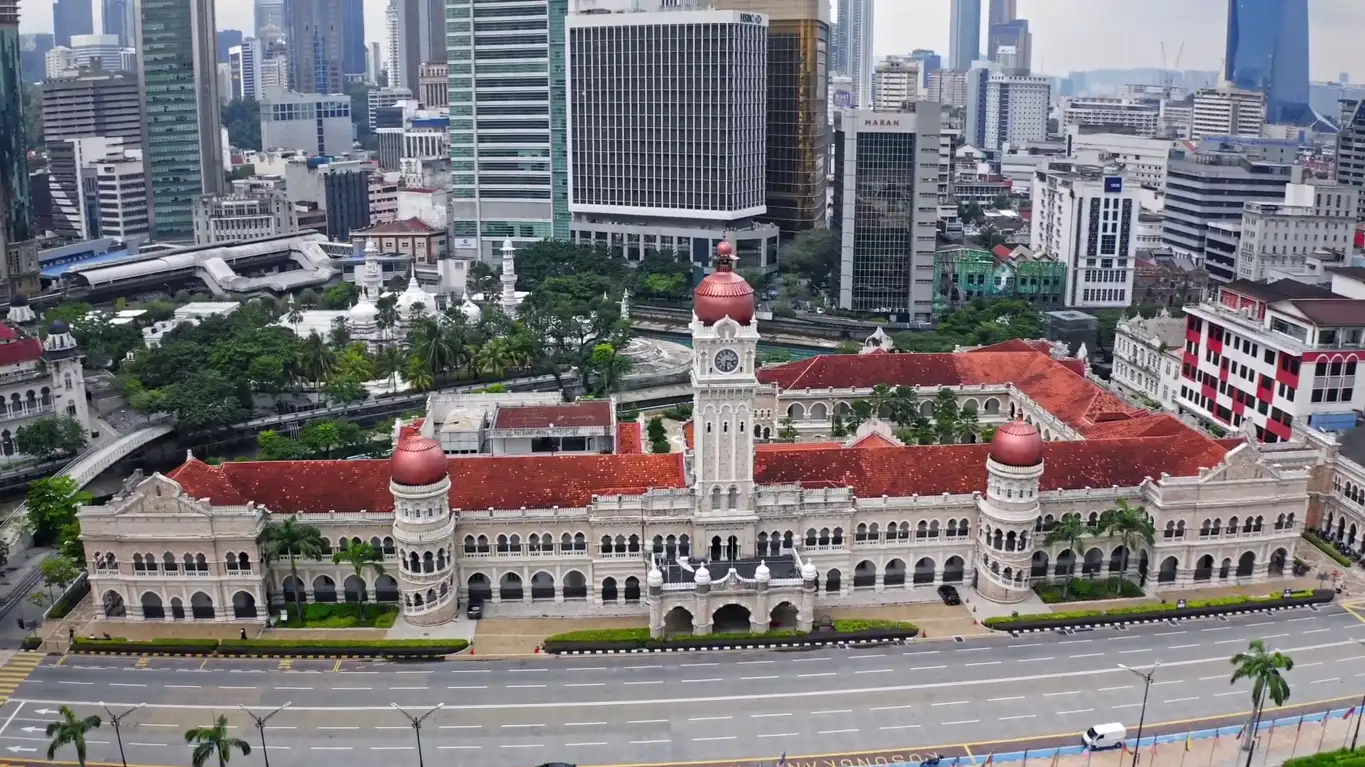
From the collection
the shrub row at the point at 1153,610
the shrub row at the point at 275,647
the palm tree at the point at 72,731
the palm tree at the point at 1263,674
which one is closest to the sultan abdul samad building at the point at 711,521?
the shrub row at the point at 1153,610

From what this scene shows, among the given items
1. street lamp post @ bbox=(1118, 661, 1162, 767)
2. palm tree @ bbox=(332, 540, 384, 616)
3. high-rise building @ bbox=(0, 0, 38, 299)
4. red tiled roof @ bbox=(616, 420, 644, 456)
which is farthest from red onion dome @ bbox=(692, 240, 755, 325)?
high-rise building @ bbox=(0, 0, 38, 299)

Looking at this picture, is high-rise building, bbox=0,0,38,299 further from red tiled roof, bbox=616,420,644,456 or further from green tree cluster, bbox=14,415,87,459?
red tiled roof, bbox=616,420,644,456

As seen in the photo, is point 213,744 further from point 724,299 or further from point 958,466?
point 958,466

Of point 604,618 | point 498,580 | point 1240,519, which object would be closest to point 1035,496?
point 1240,519

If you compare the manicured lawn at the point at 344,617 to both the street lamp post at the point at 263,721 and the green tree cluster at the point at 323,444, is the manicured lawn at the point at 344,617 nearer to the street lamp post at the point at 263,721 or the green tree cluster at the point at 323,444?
the street lamp post at the point at 263,721

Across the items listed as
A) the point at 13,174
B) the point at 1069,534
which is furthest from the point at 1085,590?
the point at 13,174

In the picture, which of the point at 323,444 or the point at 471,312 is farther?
the point at 471,312

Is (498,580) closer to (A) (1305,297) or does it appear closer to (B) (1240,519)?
(B) (1240,519)
